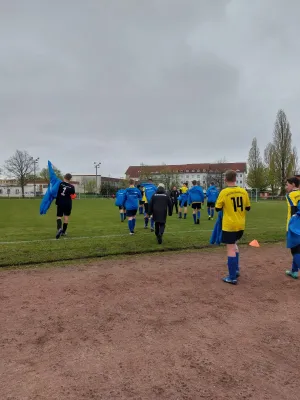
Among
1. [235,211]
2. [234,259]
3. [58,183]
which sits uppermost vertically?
[58,183]

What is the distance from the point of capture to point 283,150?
72.4 meters

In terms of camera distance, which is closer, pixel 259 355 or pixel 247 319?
pixel 259 355

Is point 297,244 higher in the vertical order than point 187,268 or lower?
higher

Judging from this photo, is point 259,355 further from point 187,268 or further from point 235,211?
point 187,268

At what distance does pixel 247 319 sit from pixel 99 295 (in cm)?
226

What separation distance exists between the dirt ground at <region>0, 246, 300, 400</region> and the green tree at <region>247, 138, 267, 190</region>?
2967 inches

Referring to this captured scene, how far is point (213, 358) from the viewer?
315cm

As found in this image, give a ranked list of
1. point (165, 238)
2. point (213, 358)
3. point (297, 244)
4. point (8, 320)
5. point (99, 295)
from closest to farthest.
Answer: point (213, 358) → point (8, 320) → point (99, 295) → point (297, 244) → point (165, 238)

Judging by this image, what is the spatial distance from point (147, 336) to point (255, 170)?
265 ft

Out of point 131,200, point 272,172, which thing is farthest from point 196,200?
point 272,172

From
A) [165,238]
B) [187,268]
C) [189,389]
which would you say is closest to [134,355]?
[189,389]

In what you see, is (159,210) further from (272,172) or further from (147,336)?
(272,172)

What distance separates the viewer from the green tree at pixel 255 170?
7699cm

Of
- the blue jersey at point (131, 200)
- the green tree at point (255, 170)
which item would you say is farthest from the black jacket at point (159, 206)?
the green tree at point (255, 170)
